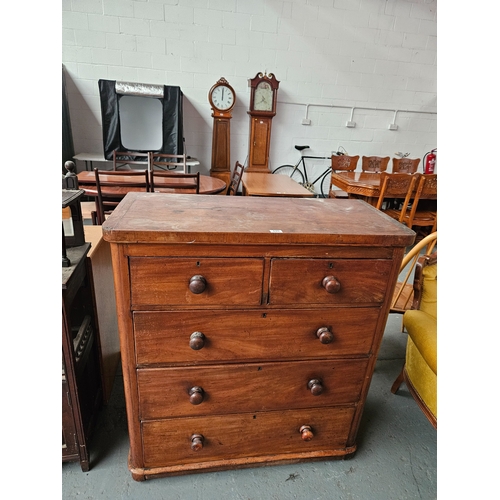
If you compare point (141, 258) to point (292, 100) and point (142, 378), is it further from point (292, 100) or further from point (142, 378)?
point (292, 100)

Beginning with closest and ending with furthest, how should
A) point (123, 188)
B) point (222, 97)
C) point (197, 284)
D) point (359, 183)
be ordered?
point (197, 284)
point (123, 188)
point (359, 183)
point (222, 97)

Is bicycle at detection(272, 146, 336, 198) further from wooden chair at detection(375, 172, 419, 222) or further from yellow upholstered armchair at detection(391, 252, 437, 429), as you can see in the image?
yellow upholstered armchair at detection(391, 252, 437, 429)

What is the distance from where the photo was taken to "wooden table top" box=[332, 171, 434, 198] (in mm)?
3488

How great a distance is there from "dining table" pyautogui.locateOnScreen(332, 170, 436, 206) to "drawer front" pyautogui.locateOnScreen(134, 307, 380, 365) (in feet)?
8.63

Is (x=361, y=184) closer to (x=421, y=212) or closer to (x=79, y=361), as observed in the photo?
(x=421, y=212)

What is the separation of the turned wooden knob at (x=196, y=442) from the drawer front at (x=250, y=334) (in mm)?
338

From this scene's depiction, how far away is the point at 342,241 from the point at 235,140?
427cm

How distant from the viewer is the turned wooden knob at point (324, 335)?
1.10 meters

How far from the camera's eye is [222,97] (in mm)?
4535

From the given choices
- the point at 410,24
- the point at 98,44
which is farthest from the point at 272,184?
the point at 410,24

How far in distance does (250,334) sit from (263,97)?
428cm

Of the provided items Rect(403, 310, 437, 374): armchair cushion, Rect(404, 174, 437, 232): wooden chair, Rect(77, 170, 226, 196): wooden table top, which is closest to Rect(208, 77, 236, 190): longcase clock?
Rect(77, 170, 226, 196): wooden table top

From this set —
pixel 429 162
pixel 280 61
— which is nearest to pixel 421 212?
pixel 429 162

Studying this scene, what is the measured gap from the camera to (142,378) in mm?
1107
